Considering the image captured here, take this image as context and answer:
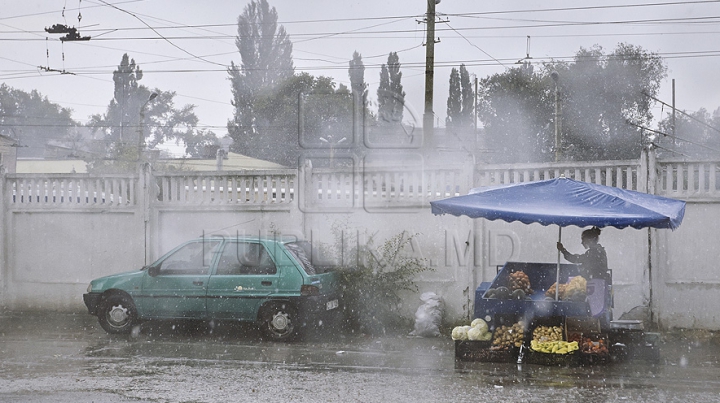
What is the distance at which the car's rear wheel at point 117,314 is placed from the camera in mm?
10195

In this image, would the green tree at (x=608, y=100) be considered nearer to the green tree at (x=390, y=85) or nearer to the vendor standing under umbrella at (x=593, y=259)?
the green tree at (x=390, y=85)

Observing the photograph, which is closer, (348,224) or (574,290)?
(574,290)

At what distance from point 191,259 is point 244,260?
932mm

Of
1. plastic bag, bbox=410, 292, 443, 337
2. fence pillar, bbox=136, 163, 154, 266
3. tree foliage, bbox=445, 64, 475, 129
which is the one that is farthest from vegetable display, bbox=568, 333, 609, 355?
tree foliage, bbox=445, 64, 475, 129

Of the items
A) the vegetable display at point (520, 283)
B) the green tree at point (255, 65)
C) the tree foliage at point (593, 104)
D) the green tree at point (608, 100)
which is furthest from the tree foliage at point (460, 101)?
the vegetable display at point (520, 283)

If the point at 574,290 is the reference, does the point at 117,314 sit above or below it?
below

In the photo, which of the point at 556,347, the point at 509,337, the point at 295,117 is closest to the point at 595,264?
the point at 556,347

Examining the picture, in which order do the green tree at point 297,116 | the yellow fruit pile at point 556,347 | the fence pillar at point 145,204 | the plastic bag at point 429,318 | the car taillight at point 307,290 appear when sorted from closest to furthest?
1. the yellow fruit pile at point 556,347
2. the car taillight at point 307,290
3. the plastic bag at point 429,318
4. the fence pillar at point 145,204
5. the green tree at point 297,116

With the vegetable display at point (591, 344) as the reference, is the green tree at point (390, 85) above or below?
above

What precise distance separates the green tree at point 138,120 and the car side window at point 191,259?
40593 millimetres

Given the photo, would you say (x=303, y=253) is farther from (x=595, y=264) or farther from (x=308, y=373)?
(x=595, y=264)

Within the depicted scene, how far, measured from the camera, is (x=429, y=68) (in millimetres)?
18609

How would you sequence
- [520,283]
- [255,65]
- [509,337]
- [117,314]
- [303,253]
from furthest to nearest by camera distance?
[255,65], [117,314], [303,253], [520,283], [509,337]

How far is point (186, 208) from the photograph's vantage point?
11766 millimetres
